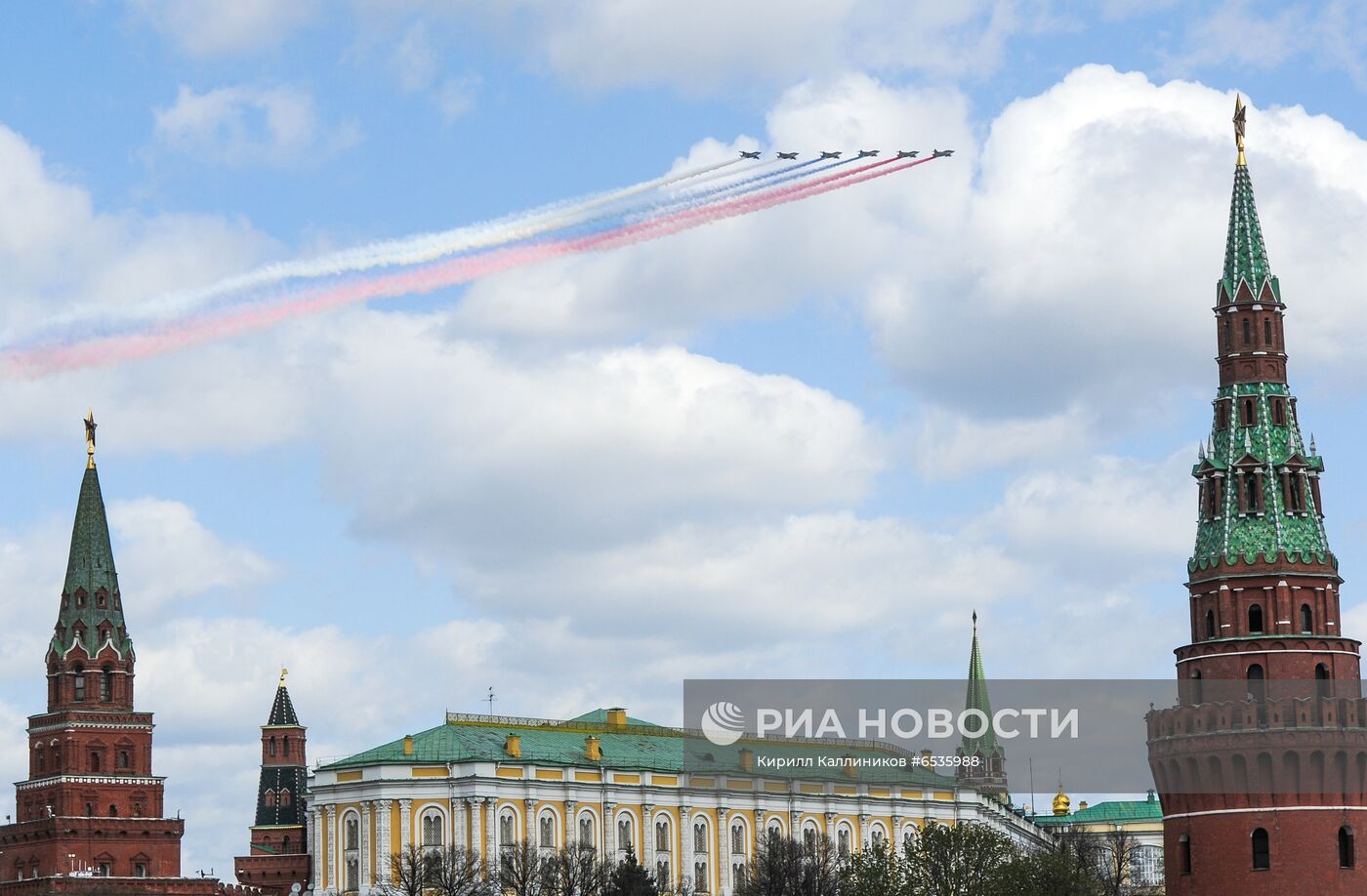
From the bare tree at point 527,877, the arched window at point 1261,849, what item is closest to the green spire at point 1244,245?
the arched window at point 1261,849

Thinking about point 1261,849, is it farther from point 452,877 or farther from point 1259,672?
point 452,877

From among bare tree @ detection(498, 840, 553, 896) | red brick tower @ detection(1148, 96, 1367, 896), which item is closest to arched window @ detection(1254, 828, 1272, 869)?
red brick tower @ detection(1148, 96, 1367, 896)

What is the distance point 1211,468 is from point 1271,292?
11676 millimetres

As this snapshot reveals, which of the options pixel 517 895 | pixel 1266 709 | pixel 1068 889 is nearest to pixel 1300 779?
pixel 1266 709

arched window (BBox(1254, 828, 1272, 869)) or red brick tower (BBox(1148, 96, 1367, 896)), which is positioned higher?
red brick tower (BBox(1148, 96, 1367, 896))

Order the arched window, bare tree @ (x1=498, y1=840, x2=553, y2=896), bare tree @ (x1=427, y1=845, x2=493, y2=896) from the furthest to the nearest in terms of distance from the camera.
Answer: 1. bare tree @ (x1=498, y1=840, x2=553, y2=896)
2. bare tree @ (x1=427, y1=845, x2=493, y2=896)
3. the arched window

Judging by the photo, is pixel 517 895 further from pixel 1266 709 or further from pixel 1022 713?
pixel 1266 709

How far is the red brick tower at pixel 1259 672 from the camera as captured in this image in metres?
157

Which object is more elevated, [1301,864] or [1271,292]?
[1271,292]

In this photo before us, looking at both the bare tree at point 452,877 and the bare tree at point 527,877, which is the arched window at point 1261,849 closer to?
the bare tree at point 527,877

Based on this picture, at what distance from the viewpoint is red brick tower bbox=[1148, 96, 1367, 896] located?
514 feet

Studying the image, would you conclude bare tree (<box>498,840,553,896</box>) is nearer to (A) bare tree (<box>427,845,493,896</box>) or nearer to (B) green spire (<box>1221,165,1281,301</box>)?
(A) bare tree (<box>427,845,493,896</box>)

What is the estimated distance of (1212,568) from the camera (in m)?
163

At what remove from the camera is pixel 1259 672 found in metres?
160
